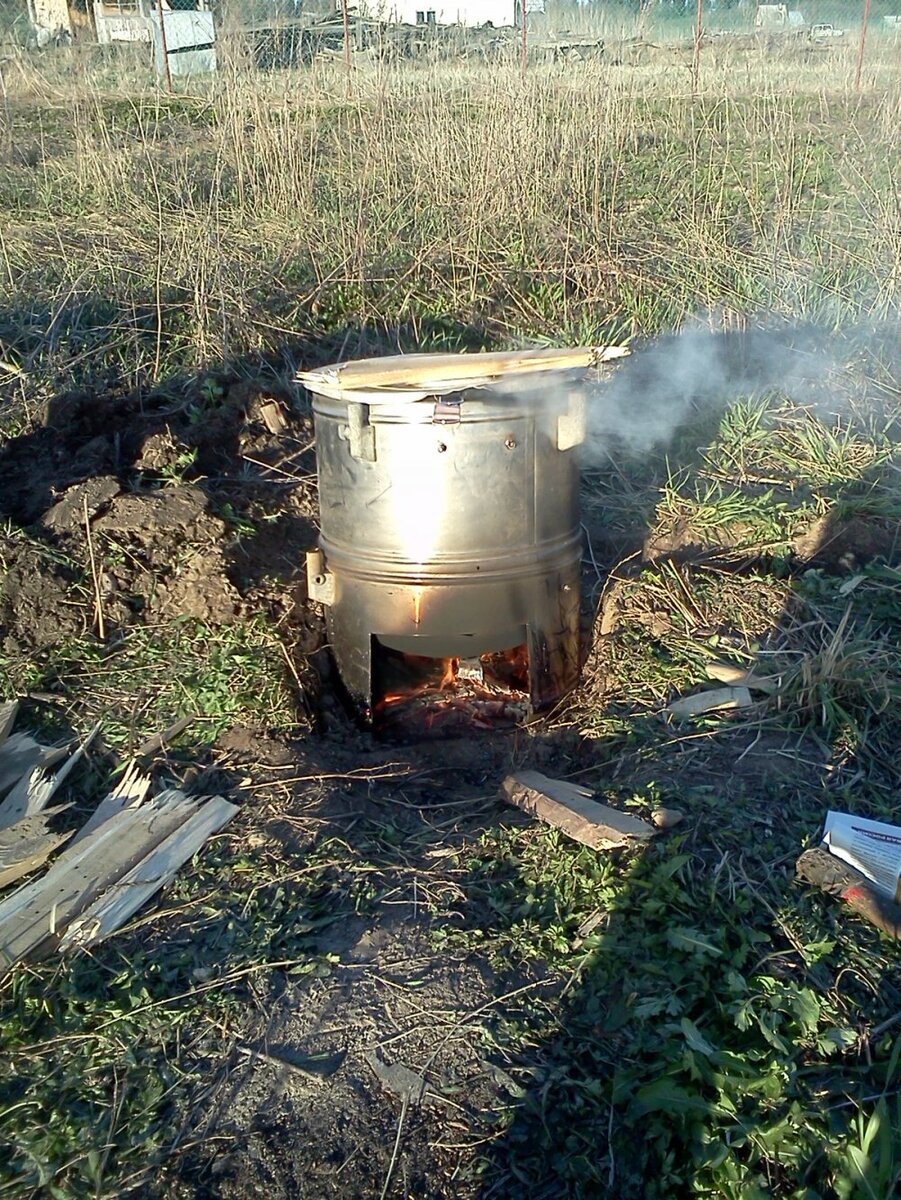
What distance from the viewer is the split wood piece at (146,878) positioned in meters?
2.46

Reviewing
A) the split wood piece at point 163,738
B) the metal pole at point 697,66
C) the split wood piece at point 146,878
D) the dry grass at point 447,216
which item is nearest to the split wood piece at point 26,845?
the split wood piece at point 146,878

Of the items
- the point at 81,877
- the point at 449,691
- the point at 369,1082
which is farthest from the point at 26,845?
the point at 449,691

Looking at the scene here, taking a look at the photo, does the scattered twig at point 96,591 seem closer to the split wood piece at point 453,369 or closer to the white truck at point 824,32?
the split wood piece at point 453,369

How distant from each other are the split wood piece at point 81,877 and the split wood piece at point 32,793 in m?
0.23

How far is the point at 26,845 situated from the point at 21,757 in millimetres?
498

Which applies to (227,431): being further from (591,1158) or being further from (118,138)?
(118,138)

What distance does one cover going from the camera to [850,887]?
8.01 feet

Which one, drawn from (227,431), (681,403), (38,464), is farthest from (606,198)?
(38,464)

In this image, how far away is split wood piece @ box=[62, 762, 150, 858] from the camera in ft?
9.47

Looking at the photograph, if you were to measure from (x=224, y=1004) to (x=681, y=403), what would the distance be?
4014 mm

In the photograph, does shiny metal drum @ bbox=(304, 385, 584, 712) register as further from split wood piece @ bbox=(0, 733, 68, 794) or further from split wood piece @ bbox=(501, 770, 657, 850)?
split wood piece @ bbox=(0, 733, 68, 794)

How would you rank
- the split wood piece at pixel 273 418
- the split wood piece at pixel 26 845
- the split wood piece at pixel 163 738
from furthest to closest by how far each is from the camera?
the split wood piece at pixel 273 418 → the split wood piece at pixel 163 738 → the split wood piece at pixel 26 845

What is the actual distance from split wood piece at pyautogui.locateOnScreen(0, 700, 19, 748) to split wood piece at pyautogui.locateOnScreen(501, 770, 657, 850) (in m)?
1.56

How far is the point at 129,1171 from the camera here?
1897 mm
